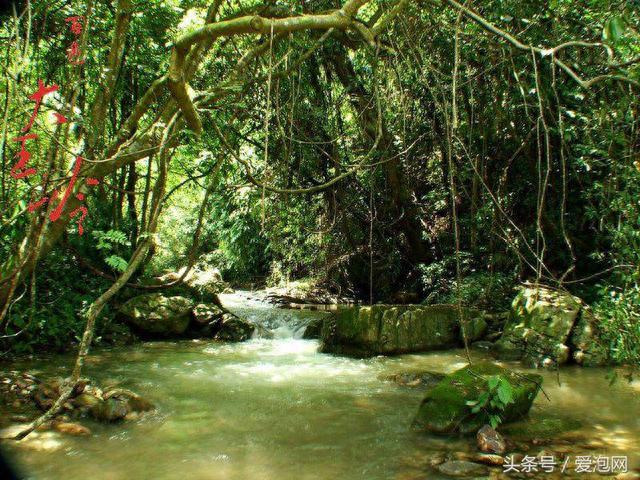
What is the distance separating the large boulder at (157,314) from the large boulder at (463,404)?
15.4 feet

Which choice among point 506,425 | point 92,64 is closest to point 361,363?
point 506,425

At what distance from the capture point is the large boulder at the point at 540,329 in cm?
549

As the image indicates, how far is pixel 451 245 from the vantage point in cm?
883

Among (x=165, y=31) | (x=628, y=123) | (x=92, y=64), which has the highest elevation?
(x=165, y=31)

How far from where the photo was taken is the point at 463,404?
3424mm

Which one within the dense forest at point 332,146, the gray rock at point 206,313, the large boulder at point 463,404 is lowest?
the large boulder at point 463,404

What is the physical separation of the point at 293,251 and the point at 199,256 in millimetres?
5975

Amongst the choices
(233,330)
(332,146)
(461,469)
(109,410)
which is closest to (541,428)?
(461,469)

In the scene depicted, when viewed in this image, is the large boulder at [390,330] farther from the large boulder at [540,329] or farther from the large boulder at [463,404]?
the large boulder at [463,404]

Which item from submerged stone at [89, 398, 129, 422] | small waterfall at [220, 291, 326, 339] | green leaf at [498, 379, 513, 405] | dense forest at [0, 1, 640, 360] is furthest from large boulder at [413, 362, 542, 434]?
small waterfall at [220, 291, 326, 339]

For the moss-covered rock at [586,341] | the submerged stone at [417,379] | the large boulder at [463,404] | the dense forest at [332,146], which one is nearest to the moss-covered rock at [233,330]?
the dense forest at [332,146]

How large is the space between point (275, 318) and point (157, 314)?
7.38 ft

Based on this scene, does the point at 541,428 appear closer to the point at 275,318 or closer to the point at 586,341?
the point at 586,341

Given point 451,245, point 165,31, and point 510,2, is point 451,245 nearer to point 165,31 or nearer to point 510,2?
point 510,2
